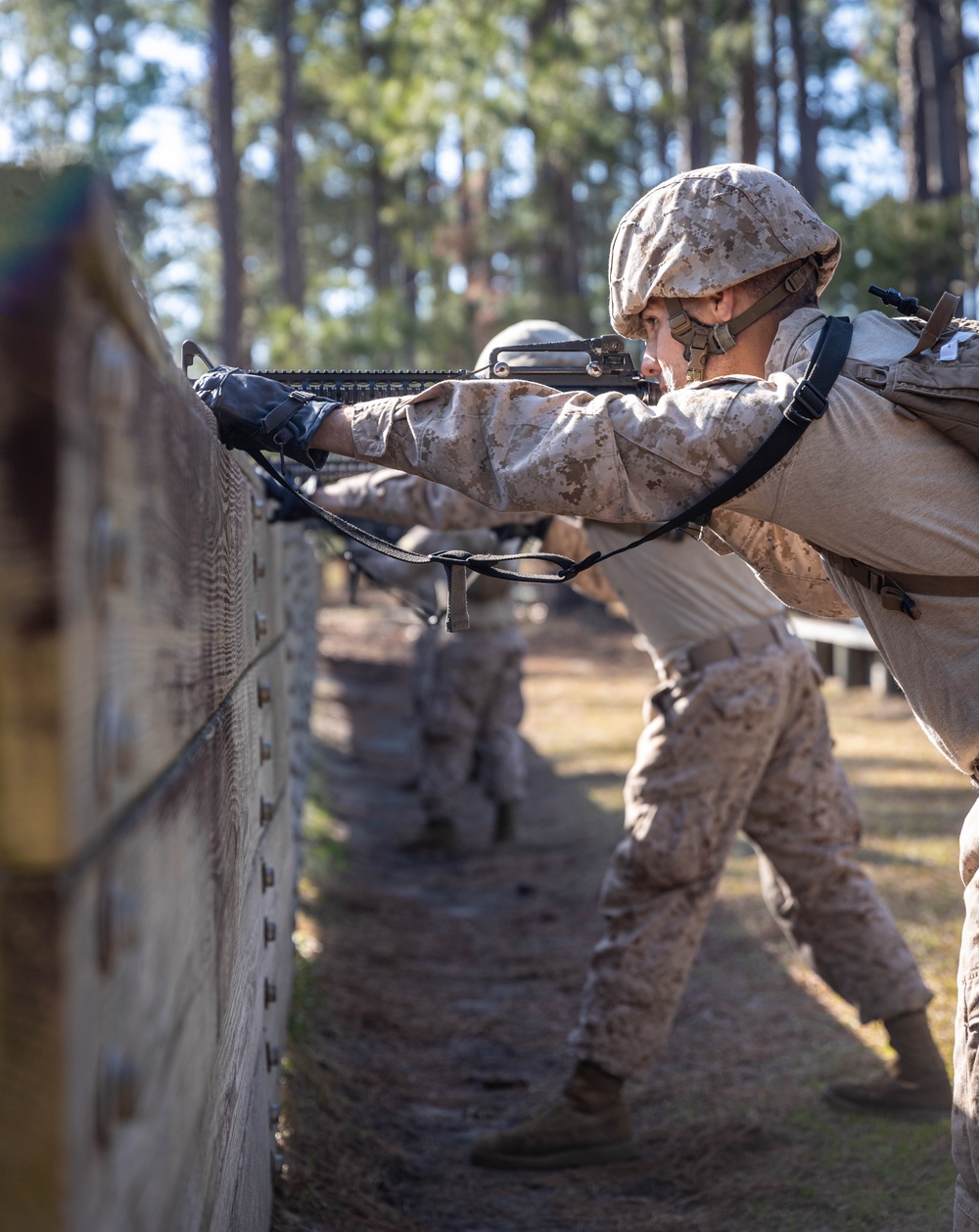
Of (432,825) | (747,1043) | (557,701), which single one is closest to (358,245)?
(557,701)

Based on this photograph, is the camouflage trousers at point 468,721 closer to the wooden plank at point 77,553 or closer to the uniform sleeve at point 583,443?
the uniform sleeve at point 583,443

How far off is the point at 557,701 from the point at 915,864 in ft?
25.0

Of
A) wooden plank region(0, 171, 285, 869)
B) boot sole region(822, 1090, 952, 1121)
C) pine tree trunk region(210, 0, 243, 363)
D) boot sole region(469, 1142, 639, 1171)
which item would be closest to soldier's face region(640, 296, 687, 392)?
wooden plank region(0, 171, 285, 869)

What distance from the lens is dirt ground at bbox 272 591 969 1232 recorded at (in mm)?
3664

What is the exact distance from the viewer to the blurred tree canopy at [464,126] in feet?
53.0

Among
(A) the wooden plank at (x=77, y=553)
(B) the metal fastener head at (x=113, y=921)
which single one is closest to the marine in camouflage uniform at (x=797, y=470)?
(A) the wooden plank at (x=77, y=553)

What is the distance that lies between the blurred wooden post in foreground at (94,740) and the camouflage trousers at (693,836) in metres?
2.35

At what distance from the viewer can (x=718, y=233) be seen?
8.54 ft

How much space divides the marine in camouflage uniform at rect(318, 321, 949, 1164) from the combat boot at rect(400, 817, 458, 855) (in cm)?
433

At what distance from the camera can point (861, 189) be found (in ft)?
120

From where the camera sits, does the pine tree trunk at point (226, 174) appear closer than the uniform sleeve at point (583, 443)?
No

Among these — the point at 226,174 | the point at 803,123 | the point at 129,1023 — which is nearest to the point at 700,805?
the point at 129,1023

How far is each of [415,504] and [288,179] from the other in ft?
63.9

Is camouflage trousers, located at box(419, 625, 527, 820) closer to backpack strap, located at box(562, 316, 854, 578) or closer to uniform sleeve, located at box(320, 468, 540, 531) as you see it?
uniform sleeve, located at box(320, 468, 540, 531)
